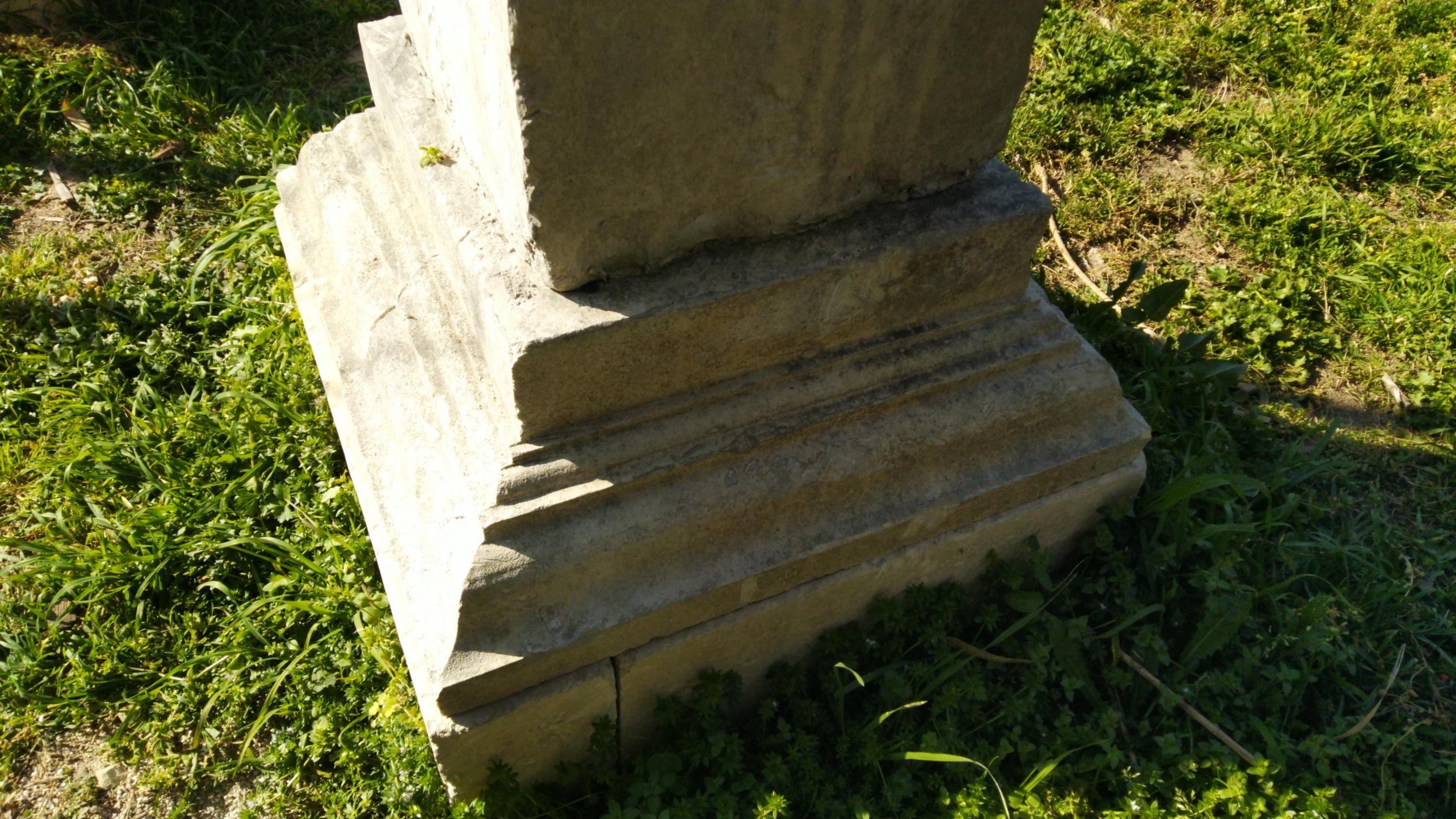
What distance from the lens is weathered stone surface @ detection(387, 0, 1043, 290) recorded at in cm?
150

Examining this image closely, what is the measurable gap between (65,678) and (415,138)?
5.21 feet

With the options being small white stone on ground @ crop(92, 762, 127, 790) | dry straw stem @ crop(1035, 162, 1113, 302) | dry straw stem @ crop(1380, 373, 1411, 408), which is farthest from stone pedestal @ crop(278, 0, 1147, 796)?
dry straw stem @ crop(1380, 373, 1411, 408)

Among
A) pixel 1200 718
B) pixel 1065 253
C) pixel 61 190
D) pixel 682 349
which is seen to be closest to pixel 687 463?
pixel 682 349

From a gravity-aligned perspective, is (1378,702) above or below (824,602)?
below

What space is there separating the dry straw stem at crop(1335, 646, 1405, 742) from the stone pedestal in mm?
820

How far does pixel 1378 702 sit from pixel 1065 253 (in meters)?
1.66

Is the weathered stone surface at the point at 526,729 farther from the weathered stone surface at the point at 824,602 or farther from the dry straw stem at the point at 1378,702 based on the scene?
the dry straw stem at the point at 1378,702

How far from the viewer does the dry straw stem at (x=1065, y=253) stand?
3.25 meters

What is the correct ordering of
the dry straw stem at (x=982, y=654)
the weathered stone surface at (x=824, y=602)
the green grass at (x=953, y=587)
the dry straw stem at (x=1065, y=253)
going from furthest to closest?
the dry straw stem at (x=1065, y=253), the dry straw stem at (x=982, y=654), the green grass at (x=953, y=587), the weathered stone surface at (x=824, y=602)

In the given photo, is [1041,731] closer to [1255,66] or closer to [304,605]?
[304,605]

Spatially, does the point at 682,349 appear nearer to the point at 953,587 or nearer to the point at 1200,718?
the point at 953,587

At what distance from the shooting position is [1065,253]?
3350 mm

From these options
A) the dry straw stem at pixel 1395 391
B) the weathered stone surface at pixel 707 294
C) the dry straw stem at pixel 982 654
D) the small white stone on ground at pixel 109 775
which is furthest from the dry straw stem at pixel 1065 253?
the small white stone on ground at pixel 109 775

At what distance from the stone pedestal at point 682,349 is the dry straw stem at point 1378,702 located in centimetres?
82
